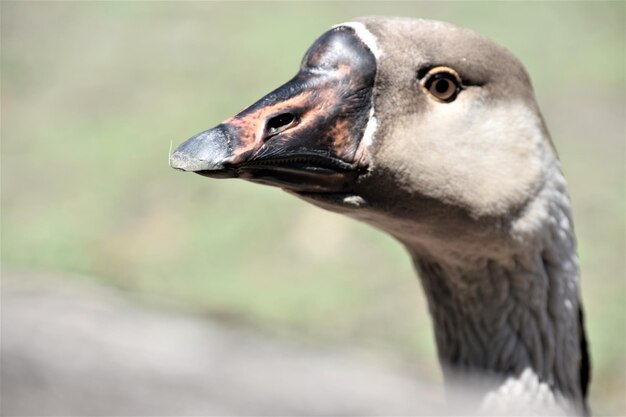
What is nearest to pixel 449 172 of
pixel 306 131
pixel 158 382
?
pixel 306 131

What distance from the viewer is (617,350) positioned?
5637 mm

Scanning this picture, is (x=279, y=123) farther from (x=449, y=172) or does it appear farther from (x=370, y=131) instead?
(x=449, y=172)

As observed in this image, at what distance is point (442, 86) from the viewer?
116 inches

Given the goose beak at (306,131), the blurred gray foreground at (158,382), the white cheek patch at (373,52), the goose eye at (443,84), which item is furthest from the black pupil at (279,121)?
the blurred gray foreground at (158,382)

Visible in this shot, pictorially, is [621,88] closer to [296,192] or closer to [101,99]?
[101,99]

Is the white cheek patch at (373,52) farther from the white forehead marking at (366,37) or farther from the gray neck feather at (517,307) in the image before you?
the gray neck feather at (517,307)

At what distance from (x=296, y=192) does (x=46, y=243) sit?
4.82 meters

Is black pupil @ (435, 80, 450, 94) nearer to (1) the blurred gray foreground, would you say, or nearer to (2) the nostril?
(2) the nostril

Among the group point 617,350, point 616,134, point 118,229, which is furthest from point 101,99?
point 617,350

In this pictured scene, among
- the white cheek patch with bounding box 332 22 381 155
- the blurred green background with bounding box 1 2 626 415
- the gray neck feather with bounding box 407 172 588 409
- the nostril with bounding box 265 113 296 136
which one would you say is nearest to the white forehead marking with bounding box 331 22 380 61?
the white cheek patch with bounding box 332 22 381 155

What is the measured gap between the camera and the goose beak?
2.46 meters

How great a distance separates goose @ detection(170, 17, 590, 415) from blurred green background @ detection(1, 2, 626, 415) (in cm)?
217

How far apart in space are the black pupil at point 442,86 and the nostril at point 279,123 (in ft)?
2.01

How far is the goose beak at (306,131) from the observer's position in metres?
2.46
